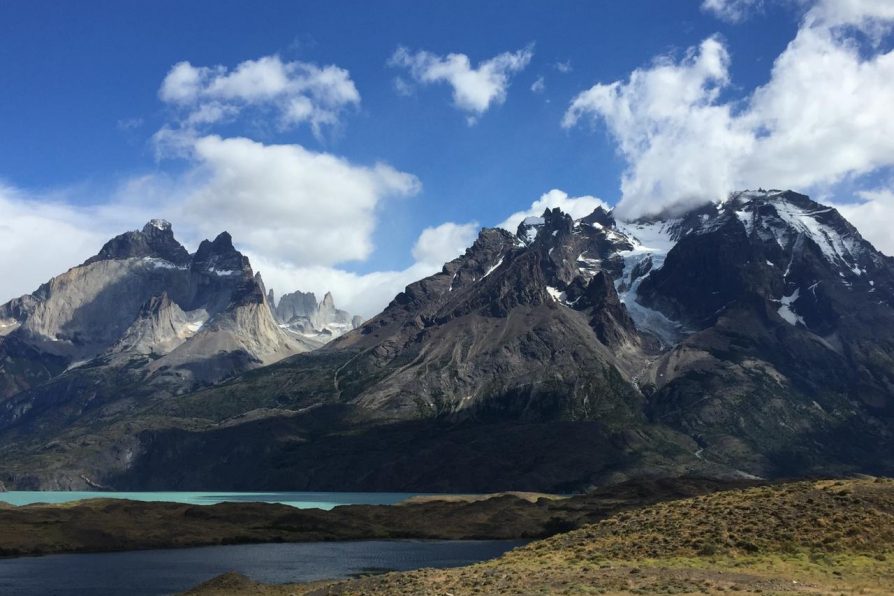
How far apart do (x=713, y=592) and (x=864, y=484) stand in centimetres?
2963

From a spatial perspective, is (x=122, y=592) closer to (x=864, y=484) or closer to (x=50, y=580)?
(x=50, y=580)

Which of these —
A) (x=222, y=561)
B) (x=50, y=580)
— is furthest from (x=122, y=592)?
(x=222, y=561)

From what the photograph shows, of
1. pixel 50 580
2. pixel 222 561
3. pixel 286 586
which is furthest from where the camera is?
pixel 222 561

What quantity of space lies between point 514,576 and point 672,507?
22288 mm

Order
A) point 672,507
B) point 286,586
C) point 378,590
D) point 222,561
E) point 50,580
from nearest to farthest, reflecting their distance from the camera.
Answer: point 378,590 < point 672,507 < point 286,586 < point 50,580 < point 222,561

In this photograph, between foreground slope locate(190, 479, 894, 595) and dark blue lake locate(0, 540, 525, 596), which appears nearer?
foreground slope locate(190, 479, 894, 595)

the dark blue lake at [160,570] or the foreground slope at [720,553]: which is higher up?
the foreground slope at [720,553]

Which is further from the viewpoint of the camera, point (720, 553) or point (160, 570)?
point (160, 570)

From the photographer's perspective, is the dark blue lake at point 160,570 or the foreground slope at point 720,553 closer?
the foreground slope at point 720,553

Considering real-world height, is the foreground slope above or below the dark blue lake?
above

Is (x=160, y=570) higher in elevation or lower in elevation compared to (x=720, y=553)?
lower

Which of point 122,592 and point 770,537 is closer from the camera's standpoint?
point 770,537

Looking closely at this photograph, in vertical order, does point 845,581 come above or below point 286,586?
above

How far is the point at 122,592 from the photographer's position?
463ft
